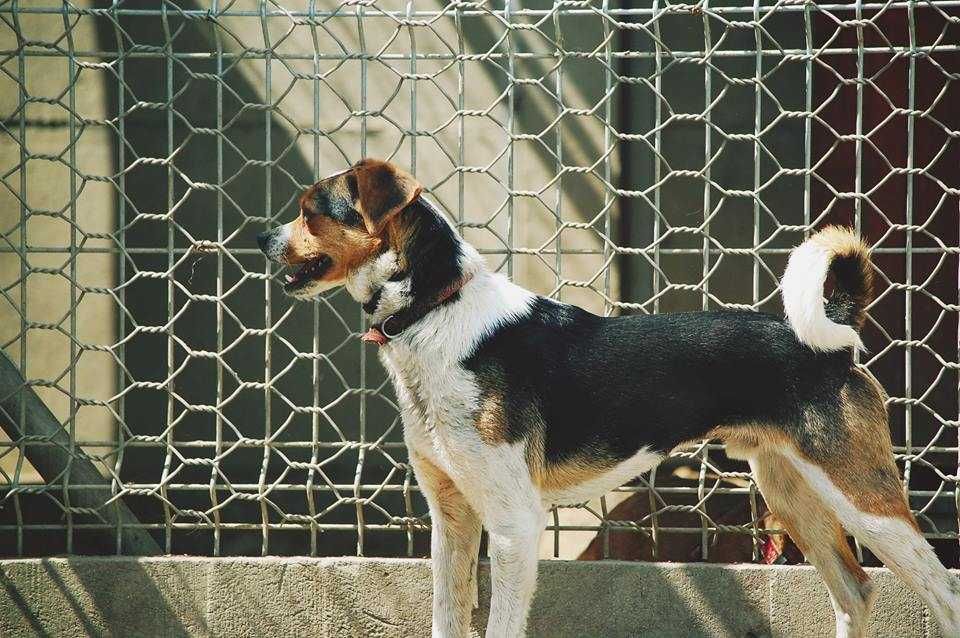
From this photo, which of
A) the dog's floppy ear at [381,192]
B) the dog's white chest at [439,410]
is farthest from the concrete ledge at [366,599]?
the dog's floppy ear at [381,192]

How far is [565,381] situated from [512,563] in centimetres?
59

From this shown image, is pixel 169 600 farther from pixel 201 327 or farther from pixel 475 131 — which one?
pixel 475 131

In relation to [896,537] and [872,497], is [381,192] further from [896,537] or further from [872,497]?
[896,537]

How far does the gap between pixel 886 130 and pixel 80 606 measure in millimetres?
4517

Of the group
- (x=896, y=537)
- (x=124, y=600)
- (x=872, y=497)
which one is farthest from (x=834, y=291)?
(x=124, y=600)

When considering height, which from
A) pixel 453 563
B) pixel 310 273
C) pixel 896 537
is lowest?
pixel 453 563

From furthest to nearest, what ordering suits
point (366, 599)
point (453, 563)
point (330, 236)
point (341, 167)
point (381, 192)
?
point (341, 167) → point (366, 599) → point (453, 563) → point (330, 236) → point (381, 192)

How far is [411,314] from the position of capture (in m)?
3.59

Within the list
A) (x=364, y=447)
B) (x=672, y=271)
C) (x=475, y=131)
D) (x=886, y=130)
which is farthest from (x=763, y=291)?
(x=364, y=447)

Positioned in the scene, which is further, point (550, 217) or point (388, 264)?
point (550, 217)

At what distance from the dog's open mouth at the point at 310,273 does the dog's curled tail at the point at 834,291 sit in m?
1.44

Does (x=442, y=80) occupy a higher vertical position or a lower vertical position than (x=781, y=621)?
higher

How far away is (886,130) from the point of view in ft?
19.7

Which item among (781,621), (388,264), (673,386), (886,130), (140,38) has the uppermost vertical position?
(140,38)
